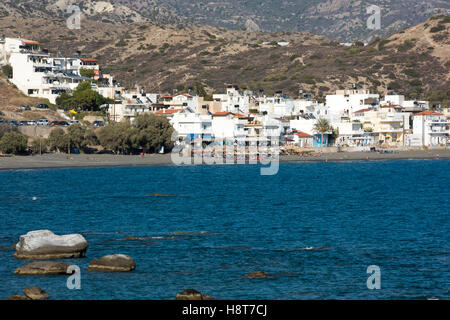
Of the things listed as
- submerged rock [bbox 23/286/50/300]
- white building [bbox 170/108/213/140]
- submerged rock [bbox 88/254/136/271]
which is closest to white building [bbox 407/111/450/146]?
white building [bbox 170/108/213/140]

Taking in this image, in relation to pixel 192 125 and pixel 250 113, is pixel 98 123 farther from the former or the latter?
pixel 250 113

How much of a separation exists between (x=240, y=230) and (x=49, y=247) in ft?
56.0

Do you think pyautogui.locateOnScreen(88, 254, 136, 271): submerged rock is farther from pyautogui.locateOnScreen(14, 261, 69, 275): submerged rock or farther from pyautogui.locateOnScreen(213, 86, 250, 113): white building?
pyautogui.locateOnScreen(213, 86, 250, 113): white building

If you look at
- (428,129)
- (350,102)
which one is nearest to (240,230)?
(428,129)

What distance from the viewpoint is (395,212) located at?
65688 millimetres

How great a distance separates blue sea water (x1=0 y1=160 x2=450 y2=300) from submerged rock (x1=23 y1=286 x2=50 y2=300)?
610 mm

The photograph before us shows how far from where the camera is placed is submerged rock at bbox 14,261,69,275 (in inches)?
1383

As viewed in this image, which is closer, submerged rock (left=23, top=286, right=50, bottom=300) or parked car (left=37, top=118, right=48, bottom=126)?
submerged rock (left=23, top=286, right=50, bottom=300)

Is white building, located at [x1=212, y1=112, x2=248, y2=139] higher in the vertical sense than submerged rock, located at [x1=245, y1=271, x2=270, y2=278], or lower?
higher

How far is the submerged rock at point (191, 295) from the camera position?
3002 centimetres

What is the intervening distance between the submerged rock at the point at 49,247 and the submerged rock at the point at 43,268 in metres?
2.82

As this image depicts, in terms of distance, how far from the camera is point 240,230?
52.5 m

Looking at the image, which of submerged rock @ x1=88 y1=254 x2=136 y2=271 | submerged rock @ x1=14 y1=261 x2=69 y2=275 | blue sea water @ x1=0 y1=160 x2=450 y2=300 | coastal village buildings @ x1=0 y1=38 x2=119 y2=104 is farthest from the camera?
coastal village buildings @ x1=0 y1=38 x2=119 y2=104

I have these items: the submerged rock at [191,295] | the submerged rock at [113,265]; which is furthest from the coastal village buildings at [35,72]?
the submerged rock at [191,295]
